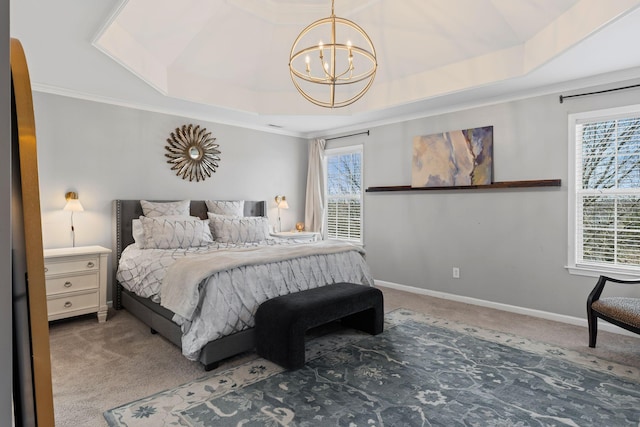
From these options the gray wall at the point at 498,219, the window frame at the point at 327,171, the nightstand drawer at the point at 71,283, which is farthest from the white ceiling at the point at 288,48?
the nightstand drawer at the point at 71,283

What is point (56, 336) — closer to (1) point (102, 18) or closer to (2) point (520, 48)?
(1) point (102, 18)

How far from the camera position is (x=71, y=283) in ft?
11.6

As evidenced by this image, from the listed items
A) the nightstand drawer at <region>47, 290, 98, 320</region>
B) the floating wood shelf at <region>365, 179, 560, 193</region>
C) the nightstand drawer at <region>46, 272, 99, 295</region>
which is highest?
the floating wood shelf at <region>365, 179, 560, 193</region>

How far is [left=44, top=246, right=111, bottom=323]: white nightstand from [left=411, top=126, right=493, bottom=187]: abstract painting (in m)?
3.79

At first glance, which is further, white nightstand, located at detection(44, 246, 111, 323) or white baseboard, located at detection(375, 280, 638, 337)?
white baseboard, located at detection(375, 280, 638, 337)

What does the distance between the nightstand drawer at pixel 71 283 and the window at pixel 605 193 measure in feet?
15.6

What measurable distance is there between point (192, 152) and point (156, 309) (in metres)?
2.37

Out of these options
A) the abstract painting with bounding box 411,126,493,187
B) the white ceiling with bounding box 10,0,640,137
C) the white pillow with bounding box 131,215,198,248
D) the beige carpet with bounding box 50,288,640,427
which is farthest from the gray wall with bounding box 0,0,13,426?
the abstract painting with bounding box 411,126,493,187

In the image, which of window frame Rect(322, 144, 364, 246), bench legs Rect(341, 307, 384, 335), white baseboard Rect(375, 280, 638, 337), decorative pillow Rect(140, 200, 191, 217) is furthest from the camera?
window frame Rect(322, 144, 364, 246)

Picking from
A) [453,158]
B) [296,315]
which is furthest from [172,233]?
[453,158]

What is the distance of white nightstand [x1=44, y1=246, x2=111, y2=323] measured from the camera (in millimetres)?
3416

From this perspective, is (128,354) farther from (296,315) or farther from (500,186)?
(500,186)

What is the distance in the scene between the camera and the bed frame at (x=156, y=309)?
2693 mm

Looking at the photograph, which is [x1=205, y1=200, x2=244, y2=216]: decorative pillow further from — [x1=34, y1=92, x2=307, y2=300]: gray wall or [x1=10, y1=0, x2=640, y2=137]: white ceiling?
[x1=10, y1=0, x2=640, y2=137]: white ceiling
